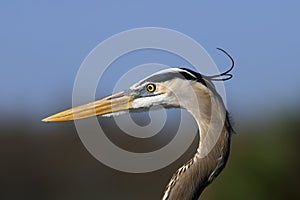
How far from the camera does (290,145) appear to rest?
10836 mm

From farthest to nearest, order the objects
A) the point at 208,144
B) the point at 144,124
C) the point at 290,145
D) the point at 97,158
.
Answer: the point at 97,158 → the point at 290,145 → the point at 144,124 → the point at 208,144

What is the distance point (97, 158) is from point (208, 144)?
10.7m

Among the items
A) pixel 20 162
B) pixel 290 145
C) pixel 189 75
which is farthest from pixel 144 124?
pixel 20 162

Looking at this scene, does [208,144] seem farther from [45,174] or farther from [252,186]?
[45,174]

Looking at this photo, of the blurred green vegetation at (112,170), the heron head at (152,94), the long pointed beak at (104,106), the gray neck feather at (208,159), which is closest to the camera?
the gray neck feather at (208,159)

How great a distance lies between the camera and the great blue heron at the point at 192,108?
4844 mm

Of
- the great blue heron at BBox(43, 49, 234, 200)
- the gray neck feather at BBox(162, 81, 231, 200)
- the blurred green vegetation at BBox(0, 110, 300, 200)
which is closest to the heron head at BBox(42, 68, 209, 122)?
the great blue heron at BBox(43, 49, 234, 200)

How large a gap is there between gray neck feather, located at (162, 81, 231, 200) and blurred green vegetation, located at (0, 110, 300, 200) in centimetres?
489

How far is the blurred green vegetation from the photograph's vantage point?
9.99 m

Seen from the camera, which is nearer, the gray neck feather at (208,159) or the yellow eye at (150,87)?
the gray neck feather at (208,159)

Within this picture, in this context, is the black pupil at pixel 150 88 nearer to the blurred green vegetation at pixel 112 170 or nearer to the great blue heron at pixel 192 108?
the great blue heron at pixel 192 108

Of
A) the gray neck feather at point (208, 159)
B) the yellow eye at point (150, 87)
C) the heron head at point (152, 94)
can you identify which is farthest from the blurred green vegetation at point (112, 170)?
the gray neck feather at point (208, 159)

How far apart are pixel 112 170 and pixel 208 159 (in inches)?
409

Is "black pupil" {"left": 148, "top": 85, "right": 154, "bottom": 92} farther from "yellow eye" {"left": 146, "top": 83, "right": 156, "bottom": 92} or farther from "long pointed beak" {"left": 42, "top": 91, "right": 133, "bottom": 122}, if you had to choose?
"long pointed beak" {"left": 42, "top": 91, "right": 133, "bottom": 122}
